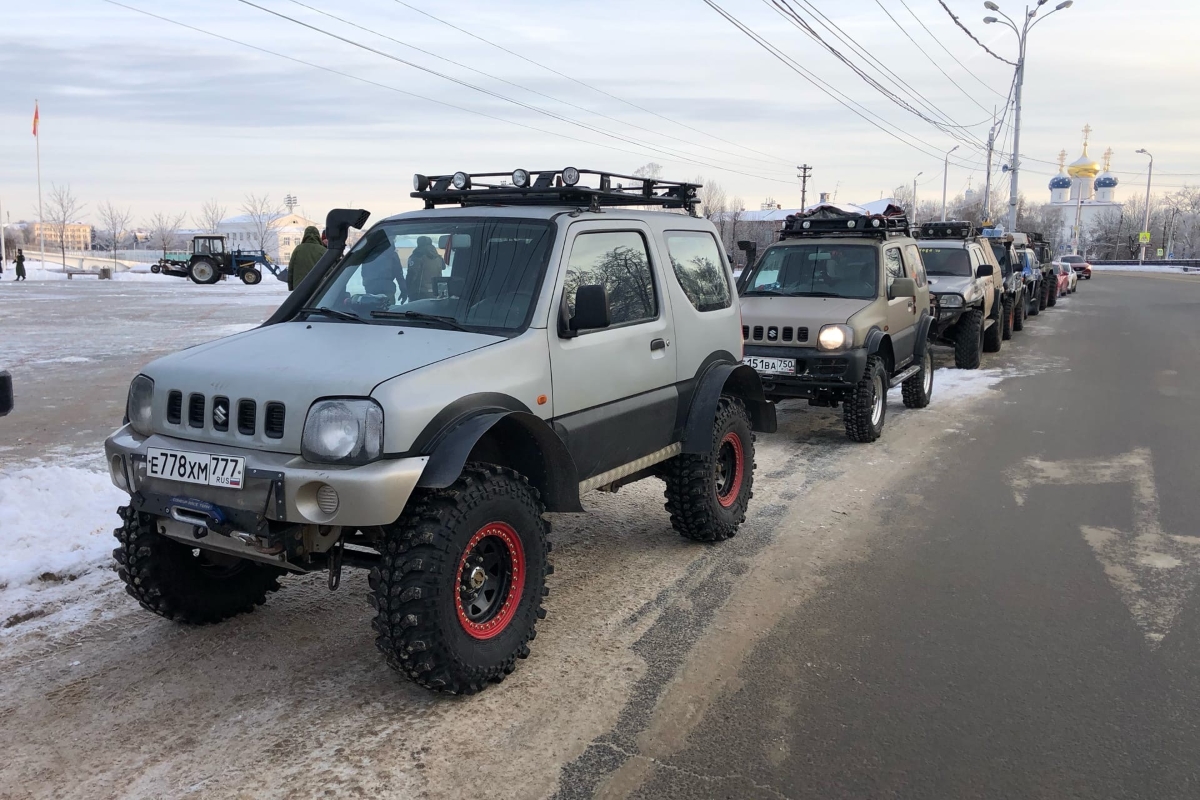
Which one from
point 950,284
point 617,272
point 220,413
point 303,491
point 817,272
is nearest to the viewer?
point 303,491

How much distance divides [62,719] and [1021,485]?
262 inches

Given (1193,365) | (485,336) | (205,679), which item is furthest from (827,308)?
(1193,365)

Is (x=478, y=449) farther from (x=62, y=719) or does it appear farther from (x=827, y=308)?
(x=827, y=308)

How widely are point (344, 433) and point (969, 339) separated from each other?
12.4m

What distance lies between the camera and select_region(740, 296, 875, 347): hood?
874cm

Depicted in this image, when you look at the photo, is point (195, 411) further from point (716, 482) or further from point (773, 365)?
point (773, 365)

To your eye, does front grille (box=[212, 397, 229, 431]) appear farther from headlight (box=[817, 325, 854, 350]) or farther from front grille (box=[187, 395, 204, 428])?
headlight (box=[817, 325, 854, 350])

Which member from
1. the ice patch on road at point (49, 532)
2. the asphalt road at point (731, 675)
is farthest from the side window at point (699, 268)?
the ice patch on road at point (49, 532)

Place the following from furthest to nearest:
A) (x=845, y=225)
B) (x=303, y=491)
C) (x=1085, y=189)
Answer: (x=1085, y=189), (x=845, y=225), (x=303, y=491)

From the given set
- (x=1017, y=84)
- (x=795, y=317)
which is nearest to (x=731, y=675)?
(x=795, y=317)

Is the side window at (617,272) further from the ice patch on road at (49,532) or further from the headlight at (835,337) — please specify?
the headlight at (835,337)

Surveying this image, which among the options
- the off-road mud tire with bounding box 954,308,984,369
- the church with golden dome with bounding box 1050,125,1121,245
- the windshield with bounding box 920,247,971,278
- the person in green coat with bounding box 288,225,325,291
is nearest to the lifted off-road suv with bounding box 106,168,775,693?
the person in green coat with bounding box 288,225,325,291

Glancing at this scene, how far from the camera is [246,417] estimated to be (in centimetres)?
366

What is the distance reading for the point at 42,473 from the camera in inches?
249
